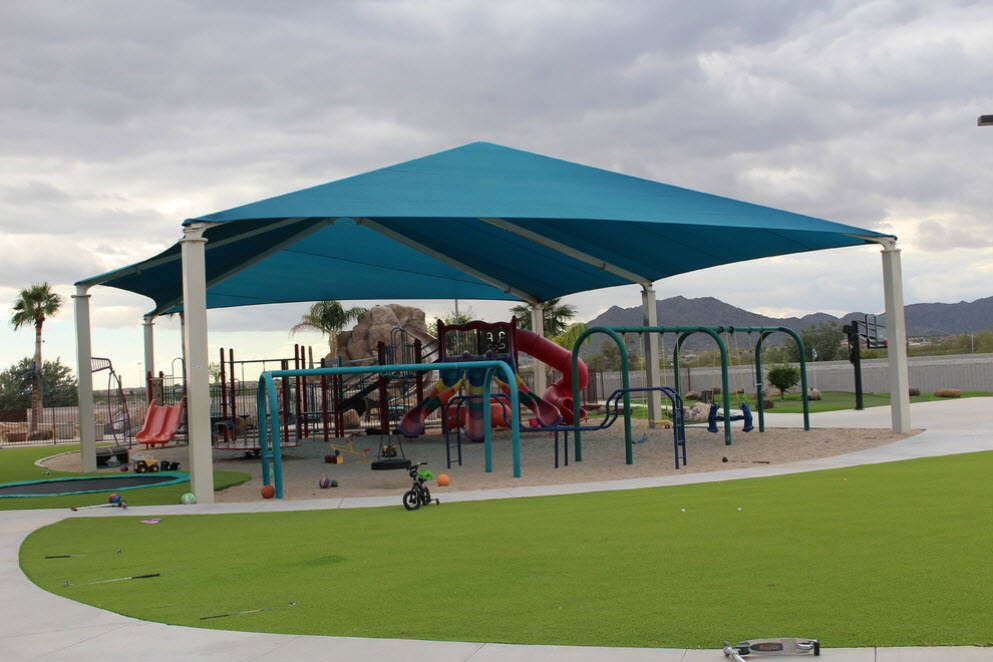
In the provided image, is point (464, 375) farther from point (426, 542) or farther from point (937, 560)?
point (937, 560)

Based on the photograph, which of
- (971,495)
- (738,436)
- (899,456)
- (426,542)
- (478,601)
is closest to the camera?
(478,601)

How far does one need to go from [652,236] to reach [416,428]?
7.00 m

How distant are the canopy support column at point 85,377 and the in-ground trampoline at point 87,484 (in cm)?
163

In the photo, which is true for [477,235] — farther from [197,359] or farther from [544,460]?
[197,359]

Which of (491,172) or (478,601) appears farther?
(491,172)

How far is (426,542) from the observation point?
7059 mm

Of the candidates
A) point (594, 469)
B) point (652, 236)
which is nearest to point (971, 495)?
point (594, 469)

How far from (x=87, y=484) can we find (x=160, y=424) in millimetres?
5662

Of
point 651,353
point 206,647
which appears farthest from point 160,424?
point 206,647

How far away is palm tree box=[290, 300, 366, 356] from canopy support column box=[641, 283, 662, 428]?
2829 centimetres

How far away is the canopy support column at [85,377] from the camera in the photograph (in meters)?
16.3

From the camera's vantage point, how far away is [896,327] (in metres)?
15.0

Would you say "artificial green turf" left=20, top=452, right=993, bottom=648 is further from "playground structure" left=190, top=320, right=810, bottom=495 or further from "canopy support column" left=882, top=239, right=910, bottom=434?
"canopy support column" left=882, top=239, right=910, bottom=434

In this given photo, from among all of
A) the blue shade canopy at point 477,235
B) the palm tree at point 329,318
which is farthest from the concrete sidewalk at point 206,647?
the palm tree at point 329,318
